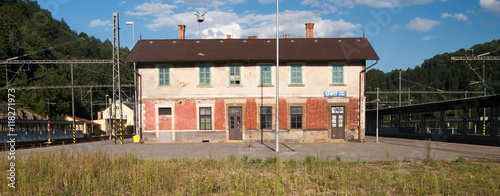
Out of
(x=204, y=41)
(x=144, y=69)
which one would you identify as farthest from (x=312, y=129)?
(x=144, y=69)

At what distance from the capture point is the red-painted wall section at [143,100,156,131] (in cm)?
2552

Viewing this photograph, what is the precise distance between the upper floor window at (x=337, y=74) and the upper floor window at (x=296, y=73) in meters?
2.58

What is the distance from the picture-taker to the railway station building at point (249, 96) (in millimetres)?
25328

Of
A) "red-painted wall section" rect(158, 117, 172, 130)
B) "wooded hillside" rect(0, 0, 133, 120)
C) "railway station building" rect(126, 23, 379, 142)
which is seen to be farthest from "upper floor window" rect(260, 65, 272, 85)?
"wooded hillside" rect(0, 0, 133, 120)

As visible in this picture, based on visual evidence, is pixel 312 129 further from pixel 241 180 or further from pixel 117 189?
pixel 117 189

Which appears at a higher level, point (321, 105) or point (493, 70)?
point (493, 70)

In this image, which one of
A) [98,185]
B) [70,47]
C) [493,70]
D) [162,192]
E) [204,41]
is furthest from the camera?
[70,47]

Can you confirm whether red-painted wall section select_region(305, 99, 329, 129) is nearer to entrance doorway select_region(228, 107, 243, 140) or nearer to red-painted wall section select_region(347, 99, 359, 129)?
red-painted wall section select_region(347, 99, 359, 129)

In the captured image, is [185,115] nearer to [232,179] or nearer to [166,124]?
[166,124]

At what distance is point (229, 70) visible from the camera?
84.3 feet

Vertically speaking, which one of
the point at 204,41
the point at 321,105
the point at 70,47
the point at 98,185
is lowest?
the point at 98,185

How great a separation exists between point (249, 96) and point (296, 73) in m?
4.02

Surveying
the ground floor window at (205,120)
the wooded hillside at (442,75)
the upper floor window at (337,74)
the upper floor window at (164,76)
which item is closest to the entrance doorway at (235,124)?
the ground floor window at (205,120)

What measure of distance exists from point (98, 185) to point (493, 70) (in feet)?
225
